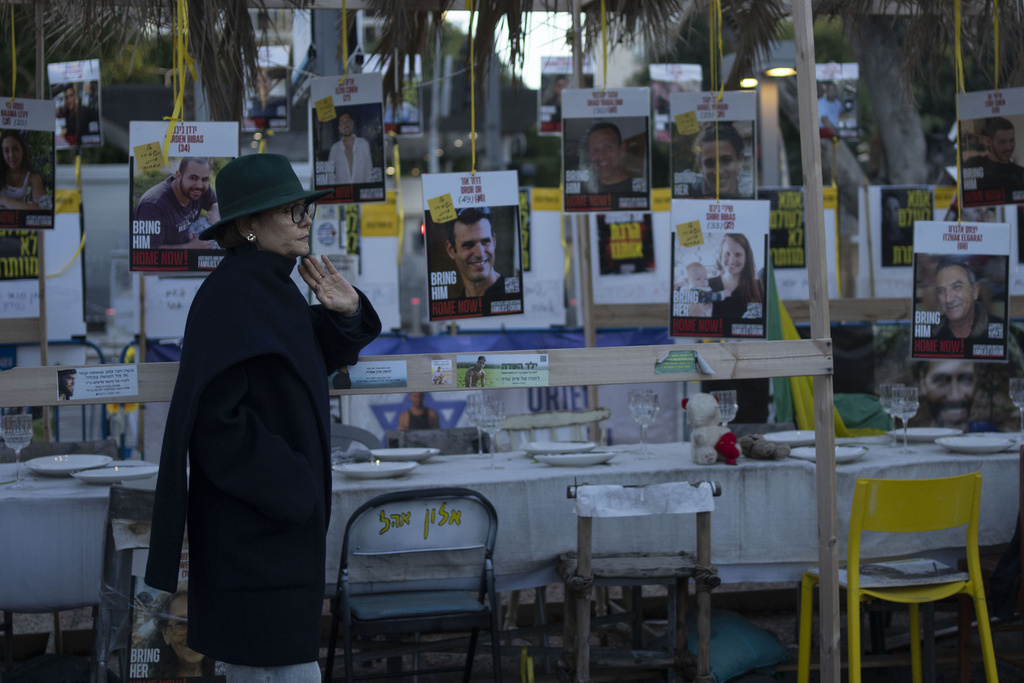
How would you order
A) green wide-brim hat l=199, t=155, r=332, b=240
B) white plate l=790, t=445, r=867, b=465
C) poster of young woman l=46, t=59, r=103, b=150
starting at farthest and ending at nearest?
poster of young woman l=46, t=59, r=103, b=150 → white plate l=790, t=445, r=867, b=465 → green wide-brim hat l=199, t=155, r=332, b=240

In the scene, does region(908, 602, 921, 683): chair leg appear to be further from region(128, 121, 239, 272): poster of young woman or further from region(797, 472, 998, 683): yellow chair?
region(128, 121, 239, 272): poster of young woman

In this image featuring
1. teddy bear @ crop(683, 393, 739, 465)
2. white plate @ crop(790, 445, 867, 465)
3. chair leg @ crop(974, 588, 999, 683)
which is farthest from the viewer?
white plate @ crop(790, 445, 867, 465)

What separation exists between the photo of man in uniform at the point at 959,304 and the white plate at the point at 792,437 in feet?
2.07

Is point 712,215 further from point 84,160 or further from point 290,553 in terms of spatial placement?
point 84,160

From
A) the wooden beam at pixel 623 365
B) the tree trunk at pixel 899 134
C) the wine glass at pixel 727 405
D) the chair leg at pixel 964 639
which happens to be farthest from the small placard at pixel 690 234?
the tree trunk at pixel 899 134

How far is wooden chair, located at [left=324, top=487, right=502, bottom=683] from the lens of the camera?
116 inches

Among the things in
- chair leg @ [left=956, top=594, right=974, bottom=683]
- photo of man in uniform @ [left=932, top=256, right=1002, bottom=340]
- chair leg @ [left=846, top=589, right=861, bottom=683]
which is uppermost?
photo of man in uniform @ [left=932, top=256, right=1002, bottom=340]

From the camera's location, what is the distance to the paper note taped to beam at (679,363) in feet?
9.71

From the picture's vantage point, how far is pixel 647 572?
3.10m

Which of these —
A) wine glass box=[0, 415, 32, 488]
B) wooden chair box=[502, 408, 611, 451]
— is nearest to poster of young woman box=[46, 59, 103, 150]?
wine glass box=[0, 415, 32, 488]

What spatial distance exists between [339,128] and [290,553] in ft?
7.49

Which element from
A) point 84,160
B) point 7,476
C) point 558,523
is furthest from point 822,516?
point 84,160

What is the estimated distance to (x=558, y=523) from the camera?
3344 millimetres

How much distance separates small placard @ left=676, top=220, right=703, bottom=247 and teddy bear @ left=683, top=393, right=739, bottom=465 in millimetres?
614
